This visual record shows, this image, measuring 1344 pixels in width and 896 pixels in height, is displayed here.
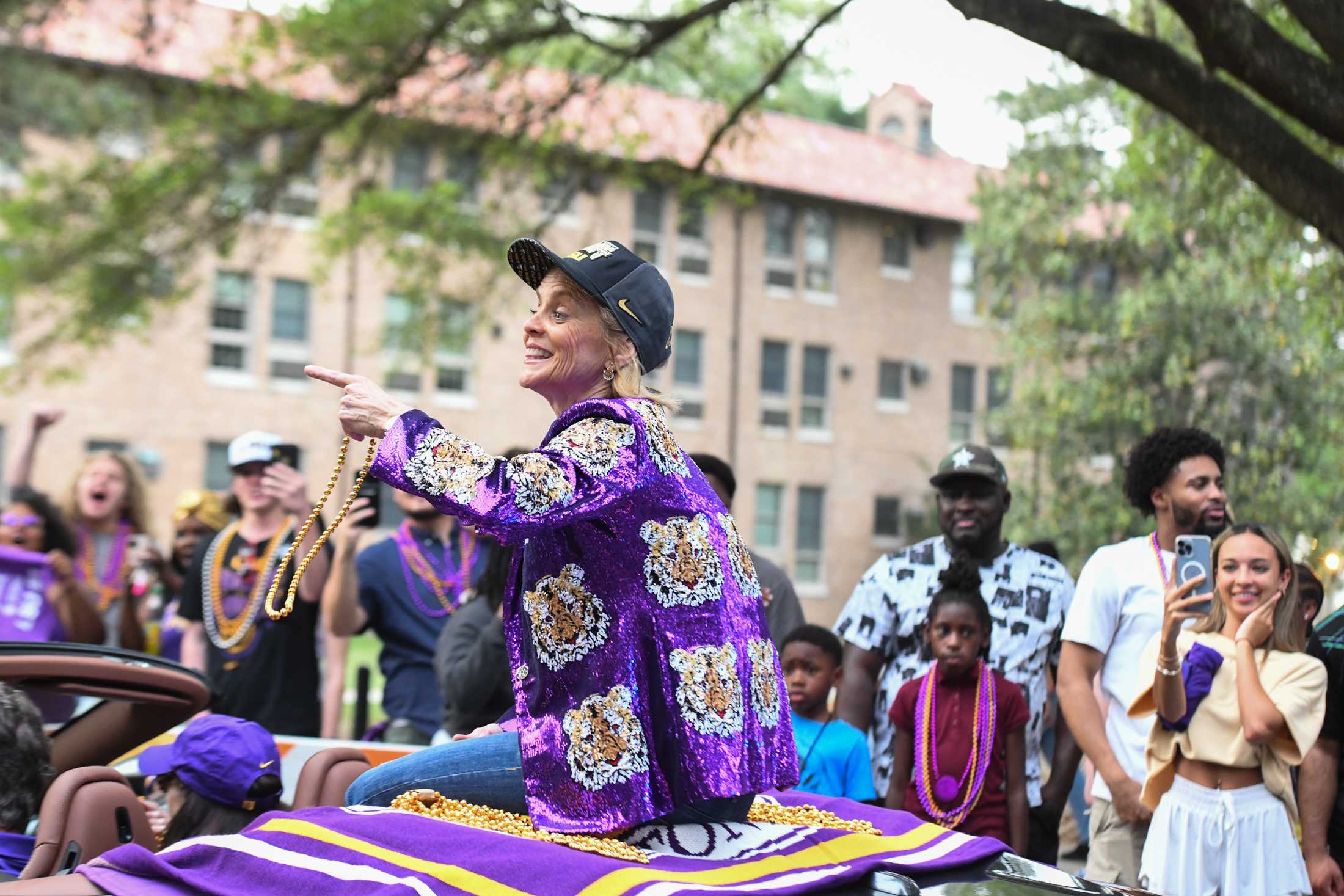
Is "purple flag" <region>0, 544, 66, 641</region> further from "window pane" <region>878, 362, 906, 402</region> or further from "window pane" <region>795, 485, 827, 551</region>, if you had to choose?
"window pane" <region>878, 362, 906, 402</region>

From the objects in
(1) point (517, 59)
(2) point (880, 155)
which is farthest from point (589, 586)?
(2) point (880, 155)

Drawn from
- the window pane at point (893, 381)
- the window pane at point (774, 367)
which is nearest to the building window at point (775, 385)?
the window pane at point (774, 367)

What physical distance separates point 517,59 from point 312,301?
21.6m

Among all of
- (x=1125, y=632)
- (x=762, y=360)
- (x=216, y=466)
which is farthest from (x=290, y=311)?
(x=1125, y=632)

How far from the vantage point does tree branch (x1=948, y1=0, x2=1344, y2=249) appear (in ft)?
22.0

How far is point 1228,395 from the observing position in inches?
1001

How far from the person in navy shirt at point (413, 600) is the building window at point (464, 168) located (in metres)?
7.09

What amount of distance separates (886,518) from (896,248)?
7108 mm

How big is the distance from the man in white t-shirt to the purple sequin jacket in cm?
268

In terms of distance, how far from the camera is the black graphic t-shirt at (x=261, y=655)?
739 centimetres

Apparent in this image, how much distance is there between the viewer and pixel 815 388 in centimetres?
4188

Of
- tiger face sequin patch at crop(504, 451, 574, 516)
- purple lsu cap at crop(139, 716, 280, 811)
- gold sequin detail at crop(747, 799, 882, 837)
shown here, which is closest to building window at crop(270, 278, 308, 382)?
purple lsu cap at crop(139, 716, 280, 811)

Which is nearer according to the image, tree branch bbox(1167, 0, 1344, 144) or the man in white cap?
tree branch bbox(1167, 0, 1344, 144)

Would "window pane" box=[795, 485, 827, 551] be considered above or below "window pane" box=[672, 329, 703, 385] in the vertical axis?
below
